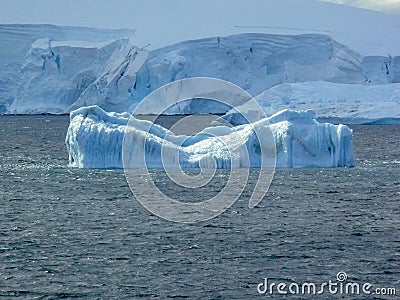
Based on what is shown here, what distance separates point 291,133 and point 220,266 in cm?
1254

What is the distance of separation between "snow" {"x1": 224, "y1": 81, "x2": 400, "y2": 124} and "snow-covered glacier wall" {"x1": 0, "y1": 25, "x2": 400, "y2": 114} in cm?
704

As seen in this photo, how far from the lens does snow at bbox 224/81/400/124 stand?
49531 millimetres

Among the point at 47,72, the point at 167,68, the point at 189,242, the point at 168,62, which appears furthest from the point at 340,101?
the point at 189,242

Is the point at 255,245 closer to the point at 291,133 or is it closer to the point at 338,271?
the point at 338,271

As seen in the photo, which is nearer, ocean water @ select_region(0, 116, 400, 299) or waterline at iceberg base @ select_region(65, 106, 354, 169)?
ocean water @ select_region(0, 116, 400, 299)

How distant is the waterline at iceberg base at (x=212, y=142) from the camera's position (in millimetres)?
24781

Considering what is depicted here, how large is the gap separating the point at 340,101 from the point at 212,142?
29513mm

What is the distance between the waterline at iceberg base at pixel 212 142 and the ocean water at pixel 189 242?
153cm

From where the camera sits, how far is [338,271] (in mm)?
12328

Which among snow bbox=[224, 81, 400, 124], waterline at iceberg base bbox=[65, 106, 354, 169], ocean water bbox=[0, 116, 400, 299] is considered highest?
snow bbox=[224, 81, 400, 124]

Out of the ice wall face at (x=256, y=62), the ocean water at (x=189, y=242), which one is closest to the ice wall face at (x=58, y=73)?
the ice wall face at (x=256, y=62)

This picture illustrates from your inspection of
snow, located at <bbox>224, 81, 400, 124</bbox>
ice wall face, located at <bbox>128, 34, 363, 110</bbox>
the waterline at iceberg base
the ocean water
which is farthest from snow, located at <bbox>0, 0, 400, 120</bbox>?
the ocean water

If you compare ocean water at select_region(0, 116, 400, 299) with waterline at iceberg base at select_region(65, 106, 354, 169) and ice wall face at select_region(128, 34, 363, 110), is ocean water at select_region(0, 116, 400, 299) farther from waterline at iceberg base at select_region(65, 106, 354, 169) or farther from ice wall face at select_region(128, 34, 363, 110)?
ice wall face at select_region(128, 34, 363, 110)

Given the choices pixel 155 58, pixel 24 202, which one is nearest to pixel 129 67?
pixel 155 58
